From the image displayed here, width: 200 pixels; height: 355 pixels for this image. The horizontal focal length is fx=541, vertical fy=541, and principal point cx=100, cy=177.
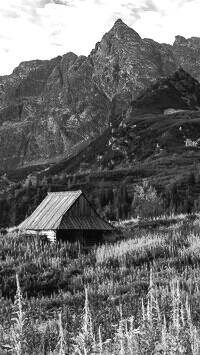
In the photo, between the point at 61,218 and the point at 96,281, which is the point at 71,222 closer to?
the point at 61,218

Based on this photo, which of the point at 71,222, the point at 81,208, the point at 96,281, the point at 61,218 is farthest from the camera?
the point at 81,208

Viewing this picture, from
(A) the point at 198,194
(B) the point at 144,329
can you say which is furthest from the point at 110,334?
(A) the point at 198,194

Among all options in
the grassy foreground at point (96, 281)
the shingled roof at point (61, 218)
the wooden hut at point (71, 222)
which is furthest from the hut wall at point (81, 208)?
the grassy foreground at point (96, 281)

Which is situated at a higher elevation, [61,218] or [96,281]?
[61,218]

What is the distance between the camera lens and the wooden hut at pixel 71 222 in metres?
34.5

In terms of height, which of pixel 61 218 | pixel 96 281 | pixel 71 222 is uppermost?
pixel 61 218

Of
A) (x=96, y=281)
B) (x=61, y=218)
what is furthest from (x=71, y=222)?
(x=96, y=281)

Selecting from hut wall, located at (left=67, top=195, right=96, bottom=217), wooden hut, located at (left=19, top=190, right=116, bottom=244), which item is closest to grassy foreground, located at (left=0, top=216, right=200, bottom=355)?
wooden hut, located at (left=19, top=190, right=116, bottom=244)

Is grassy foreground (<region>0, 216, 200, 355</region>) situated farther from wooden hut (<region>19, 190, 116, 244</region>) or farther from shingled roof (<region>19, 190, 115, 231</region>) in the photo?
shingled roof (<region>19, 190, 115, 231</region>)

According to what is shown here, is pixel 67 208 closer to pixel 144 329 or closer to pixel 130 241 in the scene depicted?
pixel 130 241

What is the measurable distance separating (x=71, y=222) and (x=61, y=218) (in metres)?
0.76

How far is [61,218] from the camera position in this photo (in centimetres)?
3453

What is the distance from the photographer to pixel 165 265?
21984 millimetres

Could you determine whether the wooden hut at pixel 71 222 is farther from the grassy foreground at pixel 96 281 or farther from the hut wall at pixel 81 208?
the grassy foreground at pixel 96 281
